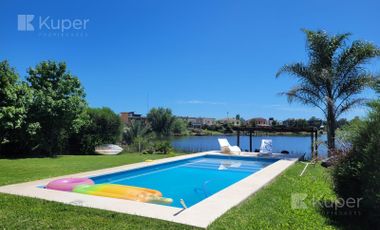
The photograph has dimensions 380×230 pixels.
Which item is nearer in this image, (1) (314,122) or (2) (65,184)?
(2) (65,184)

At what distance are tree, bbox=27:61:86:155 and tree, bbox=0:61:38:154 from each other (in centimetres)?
59

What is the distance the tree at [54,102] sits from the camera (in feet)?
46.7

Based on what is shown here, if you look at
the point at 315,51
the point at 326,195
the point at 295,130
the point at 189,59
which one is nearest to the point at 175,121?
the point at 189,59

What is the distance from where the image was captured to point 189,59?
21844 mm

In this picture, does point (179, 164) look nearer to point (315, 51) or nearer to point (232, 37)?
point (232, 37)

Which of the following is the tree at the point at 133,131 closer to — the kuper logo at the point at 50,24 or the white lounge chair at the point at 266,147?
the white lounge chair at the point at 266,147

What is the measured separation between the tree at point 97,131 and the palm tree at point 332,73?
11.7 m

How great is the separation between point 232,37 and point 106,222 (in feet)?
45.1

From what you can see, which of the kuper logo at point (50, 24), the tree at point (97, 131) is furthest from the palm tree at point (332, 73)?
the tree at point (97, 131)

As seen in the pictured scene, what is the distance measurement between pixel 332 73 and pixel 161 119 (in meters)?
39.7

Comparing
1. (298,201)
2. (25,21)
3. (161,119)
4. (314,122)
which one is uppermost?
(25,21)

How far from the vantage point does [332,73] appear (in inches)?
548

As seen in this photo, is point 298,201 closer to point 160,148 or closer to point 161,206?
point 161,206

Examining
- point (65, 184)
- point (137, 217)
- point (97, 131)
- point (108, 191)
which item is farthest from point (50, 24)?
point (137, 217)
